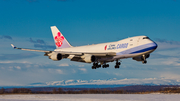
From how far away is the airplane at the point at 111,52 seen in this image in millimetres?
55938

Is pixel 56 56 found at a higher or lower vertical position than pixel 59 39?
lower

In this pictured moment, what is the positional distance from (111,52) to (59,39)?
25874mm

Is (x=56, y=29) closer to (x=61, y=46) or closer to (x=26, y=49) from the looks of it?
(x=61, y=46)

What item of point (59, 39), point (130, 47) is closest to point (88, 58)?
point (130, 47)

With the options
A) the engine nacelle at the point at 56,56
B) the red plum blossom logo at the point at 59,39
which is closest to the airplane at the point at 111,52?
the engine nacelle at the point at 56,56

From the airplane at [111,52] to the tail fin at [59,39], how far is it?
7796 millimetres

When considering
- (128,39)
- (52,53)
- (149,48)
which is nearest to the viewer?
(149,48)

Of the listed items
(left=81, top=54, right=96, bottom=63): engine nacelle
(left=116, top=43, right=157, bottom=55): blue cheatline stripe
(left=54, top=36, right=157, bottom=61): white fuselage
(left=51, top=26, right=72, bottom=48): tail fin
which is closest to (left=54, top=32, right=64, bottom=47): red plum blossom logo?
(left=51, top=26, right=72, bottom=48): tail fin

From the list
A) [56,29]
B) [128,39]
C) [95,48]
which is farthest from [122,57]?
[56,29]

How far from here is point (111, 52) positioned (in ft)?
199

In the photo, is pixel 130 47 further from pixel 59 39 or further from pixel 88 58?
pixel 59 39

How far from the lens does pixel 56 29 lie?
83312 millimetres

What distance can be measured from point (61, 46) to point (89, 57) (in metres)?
21.6

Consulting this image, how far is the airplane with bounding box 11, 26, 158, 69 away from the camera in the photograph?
184ft
